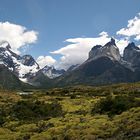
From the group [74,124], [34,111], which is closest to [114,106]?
[74,124]

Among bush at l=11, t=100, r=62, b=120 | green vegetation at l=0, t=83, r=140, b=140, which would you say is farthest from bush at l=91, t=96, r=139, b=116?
bush at l=11, t=100, r=62, b=120

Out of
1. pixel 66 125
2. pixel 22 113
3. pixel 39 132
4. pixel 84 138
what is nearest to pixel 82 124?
pixel 66 125

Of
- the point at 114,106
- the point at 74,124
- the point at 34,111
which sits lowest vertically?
the point at 74,124

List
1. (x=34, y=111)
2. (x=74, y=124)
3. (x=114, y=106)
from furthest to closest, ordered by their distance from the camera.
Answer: (x=34, y=111), (x=114, y=106), (x=74, y=124)

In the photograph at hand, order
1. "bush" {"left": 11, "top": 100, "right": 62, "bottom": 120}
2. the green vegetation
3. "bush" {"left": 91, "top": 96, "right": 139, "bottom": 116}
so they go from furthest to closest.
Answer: "bush" {"left": 11, "top": 100, "right": 62, "bottom": 120} < "bush" {"left": 91, "top": 96, "right": 139, "bottom": 116} < the green vegetation

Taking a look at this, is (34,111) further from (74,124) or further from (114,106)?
(74,124)

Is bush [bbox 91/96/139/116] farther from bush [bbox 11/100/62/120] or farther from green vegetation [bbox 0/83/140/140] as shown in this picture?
bush [bbox 11/100/62/120]

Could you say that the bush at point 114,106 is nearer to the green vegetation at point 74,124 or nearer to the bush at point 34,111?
the green vegetation at point 74,124

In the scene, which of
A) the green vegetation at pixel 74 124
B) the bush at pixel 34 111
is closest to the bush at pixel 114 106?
the green vegetation at pixel 74 124

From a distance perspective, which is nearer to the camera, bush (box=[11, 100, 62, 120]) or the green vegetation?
the green vegetation

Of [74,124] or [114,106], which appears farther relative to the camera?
[114,106]

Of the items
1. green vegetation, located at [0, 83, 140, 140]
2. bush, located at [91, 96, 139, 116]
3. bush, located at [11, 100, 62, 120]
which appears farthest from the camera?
bush, located at [11, 100, 62, 120]

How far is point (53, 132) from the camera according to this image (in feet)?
159

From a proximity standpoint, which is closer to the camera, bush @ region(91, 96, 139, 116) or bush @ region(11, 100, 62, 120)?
bush @ region(91, 96, 139, 116)
